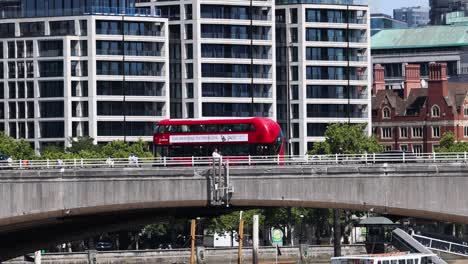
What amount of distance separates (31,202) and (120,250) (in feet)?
250

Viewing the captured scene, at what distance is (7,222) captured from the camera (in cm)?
10725

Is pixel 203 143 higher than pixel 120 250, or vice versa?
pixel 203 143

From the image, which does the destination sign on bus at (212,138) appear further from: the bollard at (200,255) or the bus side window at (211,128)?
the bollard at (200,255)

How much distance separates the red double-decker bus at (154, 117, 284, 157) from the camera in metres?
136

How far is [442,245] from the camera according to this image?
487 feet

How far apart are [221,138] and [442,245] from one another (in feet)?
79.2

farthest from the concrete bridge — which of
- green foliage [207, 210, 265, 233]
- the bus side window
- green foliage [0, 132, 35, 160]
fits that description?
green foliage [0, 132, 35, 160]

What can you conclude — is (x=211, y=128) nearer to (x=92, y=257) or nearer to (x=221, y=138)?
(x=221, y=138)

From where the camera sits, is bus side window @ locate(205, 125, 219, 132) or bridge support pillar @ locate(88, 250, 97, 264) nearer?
bus side window @ locate(205, 125, 219, 132)

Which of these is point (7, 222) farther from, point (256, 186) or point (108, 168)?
point (256, 186)

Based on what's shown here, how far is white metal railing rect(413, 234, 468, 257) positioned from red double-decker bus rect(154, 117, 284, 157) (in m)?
17.2

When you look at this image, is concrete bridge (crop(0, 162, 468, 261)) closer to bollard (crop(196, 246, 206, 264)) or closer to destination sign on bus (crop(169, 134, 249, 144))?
destination sign on bus (crop(169, 134, 249, 144))

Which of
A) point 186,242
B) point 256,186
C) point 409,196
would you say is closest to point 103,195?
point 256,186

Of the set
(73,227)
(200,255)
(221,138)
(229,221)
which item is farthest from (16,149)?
(73,227)
